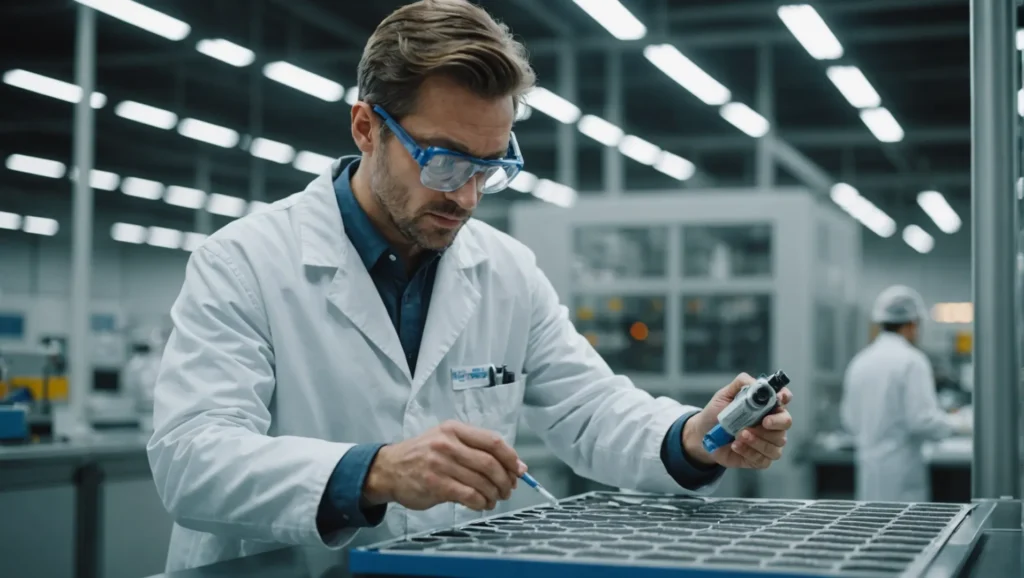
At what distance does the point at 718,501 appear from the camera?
1.39m

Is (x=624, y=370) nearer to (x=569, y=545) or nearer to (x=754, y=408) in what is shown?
(x=754, y=408)

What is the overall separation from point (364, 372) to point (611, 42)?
6.22 m

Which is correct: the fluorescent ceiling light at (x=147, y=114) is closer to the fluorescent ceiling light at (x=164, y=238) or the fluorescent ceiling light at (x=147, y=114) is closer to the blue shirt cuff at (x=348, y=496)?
the fluorescent ceiling light at (x=164, y=238)

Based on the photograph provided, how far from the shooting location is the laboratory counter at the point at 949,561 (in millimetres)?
1011

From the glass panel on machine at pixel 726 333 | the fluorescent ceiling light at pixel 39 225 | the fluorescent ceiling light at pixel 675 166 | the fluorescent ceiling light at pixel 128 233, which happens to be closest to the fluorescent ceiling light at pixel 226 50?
the fluorescent ceiling light at pixel 39 225

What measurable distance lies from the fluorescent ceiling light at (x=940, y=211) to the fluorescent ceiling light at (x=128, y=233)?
10.5 metres

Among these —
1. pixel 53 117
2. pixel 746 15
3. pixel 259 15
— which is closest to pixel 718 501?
pixel 746 15

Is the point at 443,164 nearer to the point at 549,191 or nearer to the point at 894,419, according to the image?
the point at 894,419

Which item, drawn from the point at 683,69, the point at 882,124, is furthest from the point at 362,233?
the point at 882,124

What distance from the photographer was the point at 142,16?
18.1 ft

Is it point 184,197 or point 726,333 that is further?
point 184,197

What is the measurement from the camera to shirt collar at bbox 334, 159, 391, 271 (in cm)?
158

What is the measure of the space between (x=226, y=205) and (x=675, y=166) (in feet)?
18.2

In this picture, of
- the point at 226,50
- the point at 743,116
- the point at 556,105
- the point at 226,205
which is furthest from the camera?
the point at 226,205
